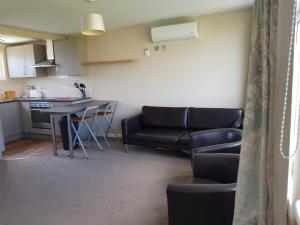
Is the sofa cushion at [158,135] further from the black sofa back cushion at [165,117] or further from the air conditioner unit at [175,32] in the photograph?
the air conditioner unit at [175,32]

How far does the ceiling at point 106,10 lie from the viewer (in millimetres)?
3193

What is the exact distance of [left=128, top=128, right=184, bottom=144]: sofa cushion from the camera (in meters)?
3.71

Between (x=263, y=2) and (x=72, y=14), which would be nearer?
(x=263, y=2)

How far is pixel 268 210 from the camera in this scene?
111 centimetres

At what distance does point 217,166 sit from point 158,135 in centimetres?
179

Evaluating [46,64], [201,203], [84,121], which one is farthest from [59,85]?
[201,203]

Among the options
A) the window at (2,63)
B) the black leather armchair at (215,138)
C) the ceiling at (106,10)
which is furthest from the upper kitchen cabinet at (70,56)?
the black leather armchair at (215,138)

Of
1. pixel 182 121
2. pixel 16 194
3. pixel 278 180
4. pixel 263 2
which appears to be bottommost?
pixel 16 194

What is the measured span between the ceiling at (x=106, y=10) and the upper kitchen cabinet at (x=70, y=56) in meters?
0.65

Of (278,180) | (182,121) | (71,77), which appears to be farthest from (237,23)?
(71,77)

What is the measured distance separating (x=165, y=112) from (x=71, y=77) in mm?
2623

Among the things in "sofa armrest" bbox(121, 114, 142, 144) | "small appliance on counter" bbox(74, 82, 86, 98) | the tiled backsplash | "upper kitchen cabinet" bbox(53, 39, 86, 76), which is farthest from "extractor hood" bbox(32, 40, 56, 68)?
"sofa armrest" bbox(121, 114, 142, 144)

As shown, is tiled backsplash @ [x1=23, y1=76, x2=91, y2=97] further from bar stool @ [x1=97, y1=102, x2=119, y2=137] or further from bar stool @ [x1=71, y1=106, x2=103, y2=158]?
bar stool @ [x1=71, y1=106, x2=103, y2=158]

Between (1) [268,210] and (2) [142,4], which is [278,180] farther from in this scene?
(2) [142,4]
